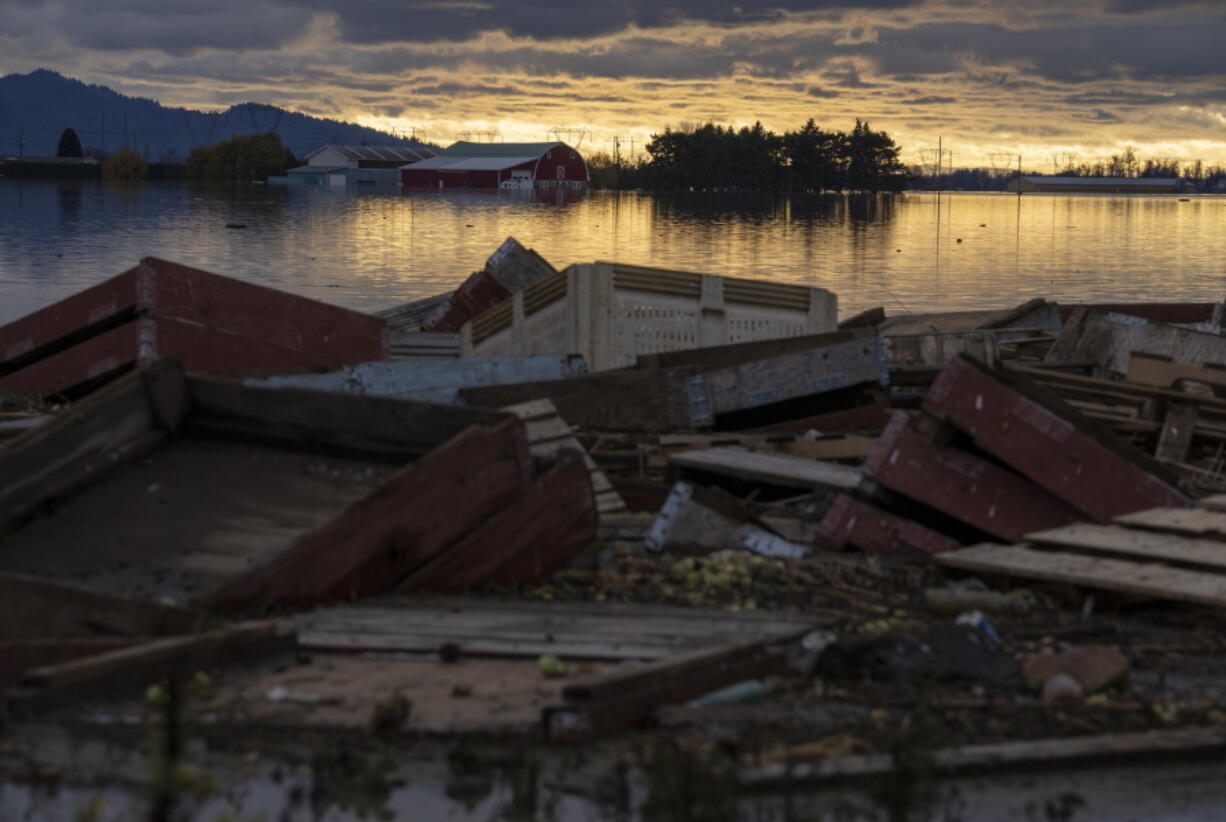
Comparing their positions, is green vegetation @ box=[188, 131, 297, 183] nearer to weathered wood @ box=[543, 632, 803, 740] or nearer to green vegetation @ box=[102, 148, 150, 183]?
green vegetation @ box=[102, 148, 150, 183]

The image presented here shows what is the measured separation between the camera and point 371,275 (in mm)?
31844

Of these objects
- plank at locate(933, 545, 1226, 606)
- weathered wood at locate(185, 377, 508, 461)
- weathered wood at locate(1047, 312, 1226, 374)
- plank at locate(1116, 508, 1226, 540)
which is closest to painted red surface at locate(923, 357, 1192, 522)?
plank at locate(1116, 508, 1226, 540)

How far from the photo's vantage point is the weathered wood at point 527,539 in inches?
230

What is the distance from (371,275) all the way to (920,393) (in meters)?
22.8

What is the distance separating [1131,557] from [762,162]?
14374 cm

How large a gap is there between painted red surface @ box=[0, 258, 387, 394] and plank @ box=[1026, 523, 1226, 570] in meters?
5.71

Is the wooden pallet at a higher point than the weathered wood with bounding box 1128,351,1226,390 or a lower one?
lower

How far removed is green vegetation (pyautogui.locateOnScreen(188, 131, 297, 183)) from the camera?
141 meters

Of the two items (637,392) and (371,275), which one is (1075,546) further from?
(371,275)

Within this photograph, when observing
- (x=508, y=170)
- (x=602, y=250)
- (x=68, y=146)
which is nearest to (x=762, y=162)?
(x=508, y=170)

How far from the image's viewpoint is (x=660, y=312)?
10789 mm

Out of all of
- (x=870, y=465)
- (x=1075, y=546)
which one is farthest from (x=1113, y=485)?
(x=870, y=465)

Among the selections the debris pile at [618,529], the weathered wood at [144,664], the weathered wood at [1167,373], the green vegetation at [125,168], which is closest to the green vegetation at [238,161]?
the green vegetation at [125,168]

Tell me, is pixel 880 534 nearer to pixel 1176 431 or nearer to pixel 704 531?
pixel 704 531
